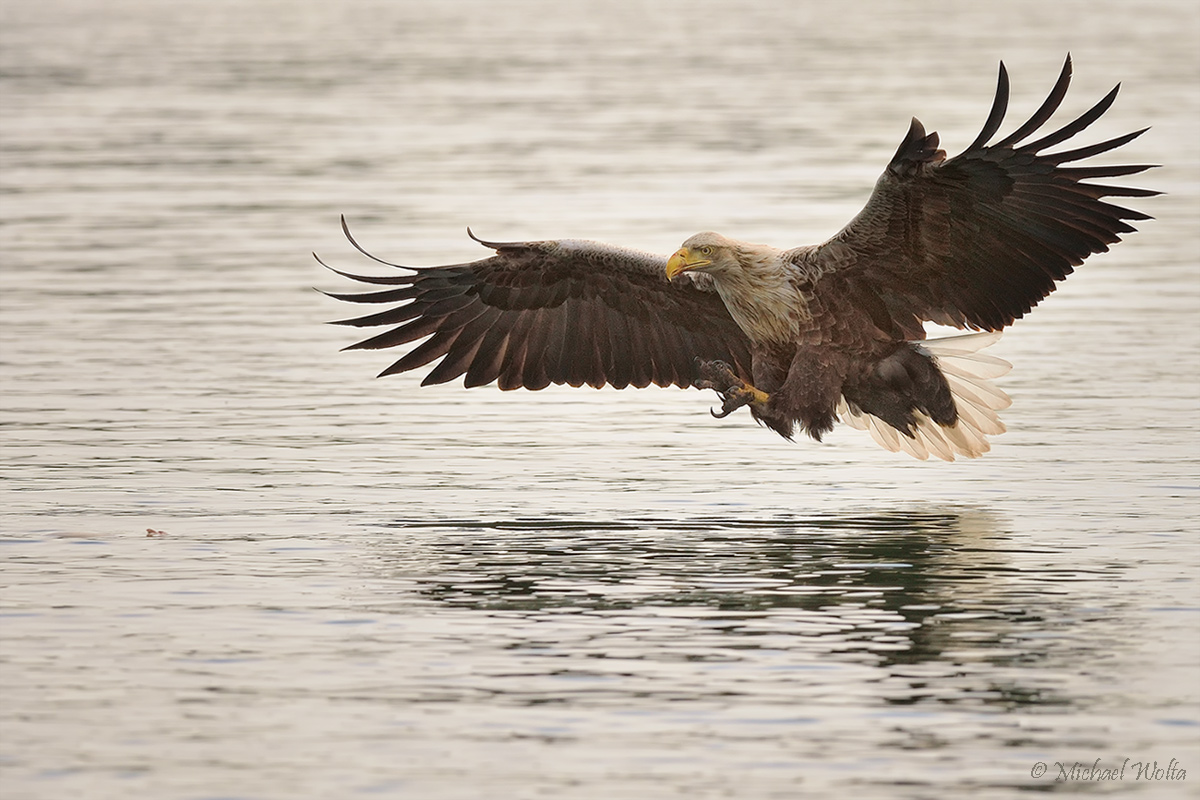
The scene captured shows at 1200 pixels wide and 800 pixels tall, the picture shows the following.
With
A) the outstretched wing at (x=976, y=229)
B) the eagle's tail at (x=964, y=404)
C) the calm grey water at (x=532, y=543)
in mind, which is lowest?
the calm grey water at (x=532, y=543)

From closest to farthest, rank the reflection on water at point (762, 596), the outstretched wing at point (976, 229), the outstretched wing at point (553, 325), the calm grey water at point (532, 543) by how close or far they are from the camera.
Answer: the calm grey water at point (532, 543), the reflection on water at point (762, 596), the outstretched wing at point (976, 229), the outstretched wing at point (553, 325)

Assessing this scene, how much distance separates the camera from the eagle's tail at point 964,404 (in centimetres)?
980

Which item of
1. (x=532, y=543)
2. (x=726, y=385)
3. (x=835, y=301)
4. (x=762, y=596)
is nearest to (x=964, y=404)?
(x=835, y=301)

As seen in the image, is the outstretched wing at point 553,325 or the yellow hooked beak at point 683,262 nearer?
the yellow hooked beak at point 683,262

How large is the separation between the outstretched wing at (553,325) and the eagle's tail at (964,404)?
0.81 m

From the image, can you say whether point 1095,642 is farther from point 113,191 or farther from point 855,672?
point 113,191

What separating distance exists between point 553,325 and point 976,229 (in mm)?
2185

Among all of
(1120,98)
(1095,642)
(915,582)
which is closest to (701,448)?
(915,582)

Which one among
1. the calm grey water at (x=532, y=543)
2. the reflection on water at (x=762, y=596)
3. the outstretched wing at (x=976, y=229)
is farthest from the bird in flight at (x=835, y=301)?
the reflection on water at (x=762, y=596)

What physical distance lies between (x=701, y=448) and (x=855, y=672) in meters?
3.95

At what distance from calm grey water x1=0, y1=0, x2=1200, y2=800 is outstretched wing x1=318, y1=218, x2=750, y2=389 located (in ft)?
1.28

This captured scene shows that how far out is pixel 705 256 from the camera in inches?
376

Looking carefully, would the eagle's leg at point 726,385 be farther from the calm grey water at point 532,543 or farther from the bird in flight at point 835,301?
the calm grey water at point 532,543

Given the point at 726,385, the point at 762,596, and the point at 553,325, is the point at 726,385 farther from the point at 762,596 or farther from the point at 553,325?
the point at 762,596
